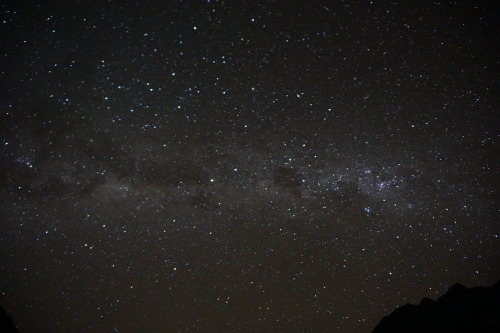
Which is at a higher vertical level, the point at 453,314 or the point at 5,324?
the point at 5,324

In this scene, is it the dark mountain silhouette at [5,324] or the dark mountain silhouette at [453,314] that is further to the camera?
the dark mountain silhouette at [5,324]

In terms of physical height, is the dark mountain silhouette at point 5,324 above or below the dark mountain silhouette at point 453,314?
above

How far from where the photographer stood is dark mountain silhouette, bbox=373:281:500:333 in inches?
496

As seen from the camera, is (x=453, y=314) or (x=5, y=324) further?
(x=5, y=324)

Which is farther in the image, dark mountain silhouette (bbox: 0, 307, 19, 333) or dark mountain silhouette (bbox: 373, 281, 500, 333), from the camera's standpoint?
dark mountain silhouette (bbox: 0, 307, 19, 333)

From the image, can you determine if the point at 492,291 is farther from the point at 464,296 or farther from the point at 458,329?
the point at 458,329

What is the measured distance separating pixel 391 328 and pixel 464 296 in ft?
12.5

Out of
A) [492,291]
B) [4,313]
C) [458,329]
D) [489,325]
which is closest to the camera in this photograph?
[489,325]

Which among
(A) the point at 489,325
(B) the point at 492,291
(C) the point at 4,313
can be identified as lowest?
(B) the point at 492,291

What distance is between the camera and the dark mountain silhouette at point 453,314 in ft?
41.3

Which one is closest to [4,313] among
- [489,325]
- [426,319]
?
[426,319]

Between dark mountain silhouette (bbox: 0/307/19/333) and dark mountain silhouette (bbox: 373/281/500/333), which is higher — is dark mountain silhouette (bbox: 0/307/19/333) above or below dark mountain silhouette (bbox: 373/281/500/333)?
above

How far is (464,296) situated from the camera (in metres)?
14.4

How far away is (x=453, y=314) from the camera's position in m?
13.9
